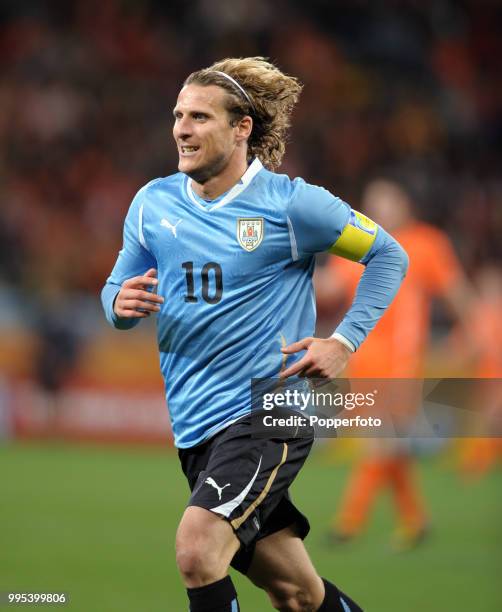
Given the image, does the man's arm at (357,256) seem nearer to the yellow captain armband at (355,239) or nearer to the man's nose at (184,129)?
the yellow captain armband at (355,239)

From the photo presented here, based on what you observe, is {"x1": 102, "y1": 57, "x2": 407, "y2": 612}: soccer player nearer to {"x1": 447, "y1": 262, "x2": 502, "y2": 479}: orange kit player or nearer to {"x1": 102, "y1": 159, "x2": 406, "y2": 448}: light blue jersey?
{"x1": 102, "y1": 159, "x2": 406, "y2": 448}: light blue jersey

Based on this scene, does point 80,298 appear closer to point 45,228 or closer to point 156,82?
point 45,228

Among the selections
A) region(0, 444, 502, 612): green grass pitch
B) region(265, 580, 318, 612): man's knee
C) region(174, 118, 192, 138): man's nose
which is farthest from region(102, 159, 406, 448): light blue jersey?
region(0, 444, 502, 612): green grass pitch

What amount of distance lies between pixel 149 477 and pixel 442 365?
3.35 metres

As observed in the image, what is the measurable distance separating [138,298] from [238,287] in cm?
40

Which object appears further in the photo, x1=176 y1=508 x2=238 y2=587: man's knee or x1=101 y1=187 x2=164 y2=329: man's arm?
x1=101 y1=187 x2=164 y2=329: man's arm

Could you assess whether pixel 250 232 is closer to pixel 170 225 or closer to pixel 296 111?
pixel 170 225

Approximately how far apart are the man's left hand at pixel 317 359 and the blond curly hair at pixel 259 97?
946mm

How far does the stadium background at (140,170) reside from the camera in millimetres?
9742

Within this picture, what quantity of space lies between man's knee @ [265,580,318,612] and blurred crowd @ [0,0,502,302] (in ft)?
34.5

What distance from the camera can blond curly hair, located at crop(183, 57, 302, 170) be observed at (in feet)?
13.6

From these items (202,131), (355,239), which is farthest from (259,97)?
(355,239)

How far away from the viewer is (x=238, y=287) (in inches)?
158

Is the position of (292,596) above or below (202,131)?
below
